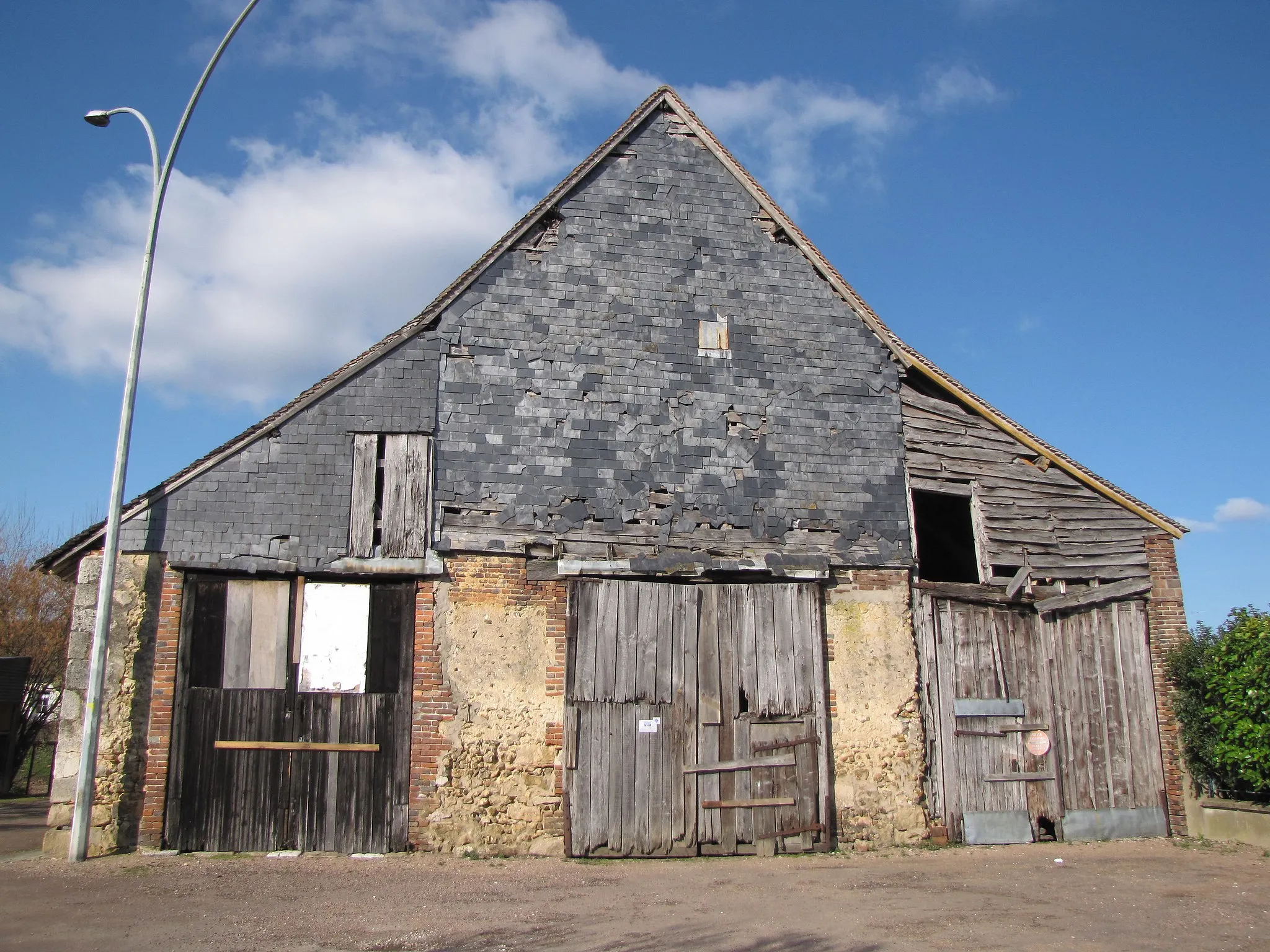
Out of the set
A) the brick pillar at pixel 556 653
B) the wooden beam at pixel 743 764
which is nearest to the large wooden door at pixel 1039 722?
the wooden beam at pixel 743 764

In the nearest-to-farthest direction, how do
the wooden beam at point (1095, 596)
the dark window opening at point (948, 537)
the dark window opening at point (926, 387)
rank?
the wooden beam at point (1095, 596), the dark window opening at point (926, 387), the dark window opening at point (948, 537)

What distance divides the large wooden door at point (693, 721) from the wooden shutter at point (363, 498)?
2.57 m

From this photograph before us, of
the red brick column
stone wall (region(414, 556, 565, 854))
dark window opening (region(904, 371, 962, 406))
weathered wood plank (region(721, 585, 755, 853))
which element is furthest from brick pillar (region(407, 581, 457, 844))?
dark window opening (region(904, 371, 962, 406))

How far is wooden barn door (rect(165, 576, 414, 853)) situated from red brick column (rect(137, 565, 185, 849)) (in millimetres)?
90

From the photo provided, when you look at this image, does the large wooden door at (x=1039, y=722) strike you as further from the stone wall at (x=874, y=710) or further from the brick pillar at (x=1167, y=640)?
the stone wall at (x=874, y=710)

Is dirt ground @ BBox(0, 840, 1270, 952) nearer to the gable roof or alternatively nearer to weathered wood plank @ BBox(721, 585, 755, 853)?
weathered wood plank @ BBox(721, 585, 755, 853)

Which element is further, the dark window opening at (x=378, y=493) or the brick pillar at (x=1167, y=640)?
the brick pillar at (x=1167, y=640)

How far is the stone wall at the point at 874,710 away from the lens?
451 inches

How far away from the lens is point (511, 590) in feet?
36.9

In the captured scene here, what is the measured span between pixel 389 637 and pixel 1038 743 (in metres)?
8.52

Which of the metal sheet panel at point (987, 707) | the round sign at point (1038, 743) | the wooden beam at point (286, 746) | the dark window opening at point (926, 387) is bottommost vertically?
the round sign at point (1038, 743)

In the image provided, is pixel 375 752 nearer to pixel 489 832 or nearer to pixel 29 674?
pixel 489 832

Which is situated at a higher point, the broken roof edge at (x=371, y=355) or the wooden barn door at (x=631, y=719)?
the broken roof edge at (x=371, y=355)

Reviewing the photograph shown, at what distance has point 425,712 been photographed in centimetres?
1079
